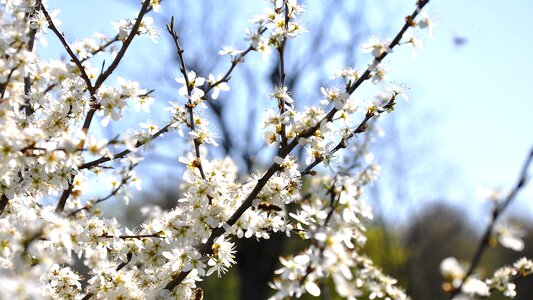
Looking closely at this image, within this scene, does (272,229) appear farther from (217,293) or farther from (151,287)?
(217,293)

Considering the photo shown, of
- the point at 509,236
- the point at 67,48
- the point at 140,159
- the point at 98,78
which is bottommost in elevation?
the point at 509,236

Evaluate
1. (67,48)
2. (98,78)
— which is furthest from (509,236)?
(67,48)

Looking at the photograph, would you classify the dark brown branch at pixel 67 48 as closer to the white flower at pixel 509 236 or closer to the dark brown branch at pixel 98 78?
the dark brown branch at pixel 98 78

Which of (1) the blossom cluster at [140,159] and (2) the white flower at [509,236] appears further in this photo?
(1) the blossom cluster at [140,159]

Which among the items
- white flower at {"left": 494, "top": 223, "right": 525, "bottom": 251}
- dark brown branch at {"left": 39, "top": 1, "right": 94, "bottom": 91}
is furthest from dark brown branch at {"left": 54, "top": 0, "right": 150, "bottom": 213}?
white flower at {"left": 494, "top": 223, "right": 525, "bottom": 251}

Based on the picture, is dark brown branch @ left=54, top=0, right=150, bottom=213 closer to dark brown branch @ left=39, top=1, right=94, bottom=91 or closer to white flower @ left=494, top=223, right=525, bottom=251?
dark brown branch @ left=39, top=1, right=94, bottom=91

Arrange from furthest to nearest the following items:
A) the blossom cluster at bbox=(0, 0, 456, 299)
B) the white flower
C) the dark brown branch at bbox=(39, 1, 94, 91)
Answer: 1. the dark brown branch at bbox=(39, 1, 94, 91)
2. the blossom cluster at bbox=(0, 0, 456, 299)
3. the white flower

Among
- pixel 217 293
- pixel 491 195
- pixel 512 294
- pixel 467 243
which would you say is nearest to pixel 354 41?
pixel 217 293

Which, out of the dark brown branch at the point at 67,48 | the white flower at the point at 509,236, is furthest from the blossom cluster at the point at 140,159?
the white flower at the point at 509,236

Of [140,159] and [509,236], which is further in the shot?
[140,159]

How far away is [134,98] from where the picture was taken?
2.38 meters

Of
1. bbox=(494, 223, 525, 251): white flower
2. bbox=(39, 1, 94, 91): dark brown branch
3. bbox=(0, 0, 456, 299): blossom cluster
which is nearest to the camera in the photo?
bbox=(494, 223, 525, 251): white flower

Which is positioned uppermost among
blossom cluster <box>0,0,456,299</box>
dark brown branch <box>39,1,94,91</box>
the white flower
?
dark brown branch <box>39,1,94,91</box>

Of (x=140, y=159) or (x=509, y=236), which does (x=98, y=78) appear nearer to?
(x=140, y=159)
